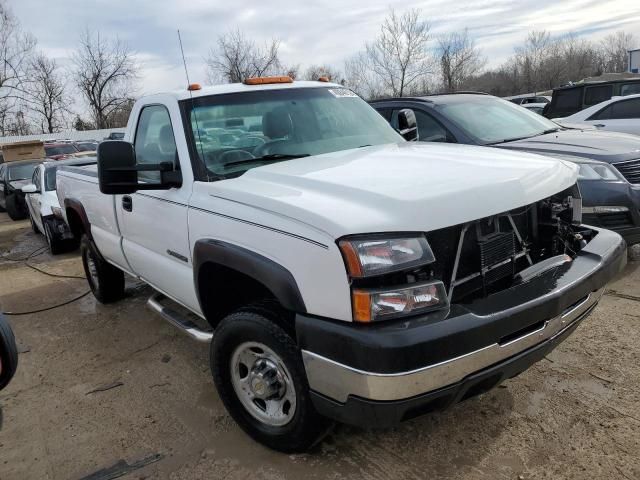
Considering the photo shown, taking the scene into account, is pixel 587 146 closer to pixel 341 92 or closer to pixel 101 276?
pixel 341 92

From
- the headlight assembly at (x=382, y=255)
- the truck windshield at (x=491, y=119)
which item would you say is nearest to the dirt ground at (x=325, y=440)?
the headlight assembly at (x=382, y=255)

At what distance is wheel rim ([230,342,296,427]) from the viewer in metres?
2.68

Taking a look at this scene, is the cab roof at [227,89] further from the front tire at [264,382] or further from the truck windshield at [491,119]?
the truck windshield at [491,119]

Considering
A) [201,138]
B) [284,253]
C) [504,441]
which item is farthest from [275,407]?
[201,138]

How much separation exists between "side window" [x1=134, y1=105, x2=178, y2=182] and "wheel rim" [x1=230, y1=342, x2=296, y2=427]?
4.36ft

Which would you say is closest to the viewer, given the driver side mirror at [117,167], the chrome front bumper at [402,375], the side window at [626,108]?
the chrome front bumper at [402,375]

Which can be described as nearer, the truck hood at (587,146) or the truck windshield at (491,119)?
the truck hood at (587,146)

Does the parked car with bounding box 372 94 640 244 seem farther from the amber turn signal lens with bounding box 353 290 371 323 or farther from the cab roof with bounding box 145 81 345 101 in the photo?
the amber turn signal lens with bounding box 353 290 371 323

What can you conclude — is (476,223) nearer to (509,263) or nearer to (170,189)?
(509,263)

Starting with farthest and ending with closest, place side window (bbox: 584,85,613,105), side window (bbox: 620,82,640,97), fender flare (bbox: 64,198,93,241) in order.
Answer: side window (bbox: 584,85,613,105)
side window (bbox: 620,82,640,97)
fender flare (bbox: 64,198,93,241)

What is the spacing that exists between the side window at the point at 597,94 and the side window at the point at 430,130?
7225 millimetres

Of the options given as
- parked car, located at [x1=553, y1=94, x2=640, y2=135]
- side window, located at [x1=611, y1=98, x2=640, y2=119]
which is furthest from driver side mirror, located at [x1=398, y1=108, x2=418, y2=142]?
side window, located at [x1=611, y1=98, x2=640, y2=119]

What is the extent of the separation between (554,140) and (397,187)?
401cm

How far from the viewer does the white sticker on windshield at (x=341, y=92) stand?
4102mm
